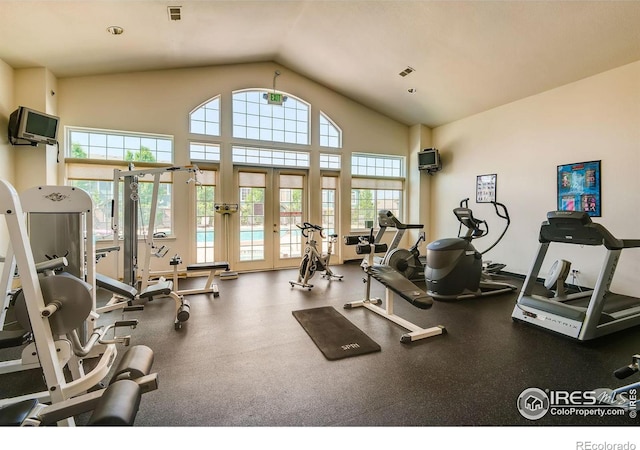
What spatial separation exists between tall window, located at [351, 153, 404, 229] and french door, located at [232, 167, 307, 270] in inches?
53.5

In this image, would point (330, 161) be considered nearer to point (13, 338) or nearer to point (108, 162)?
point (108, 162)

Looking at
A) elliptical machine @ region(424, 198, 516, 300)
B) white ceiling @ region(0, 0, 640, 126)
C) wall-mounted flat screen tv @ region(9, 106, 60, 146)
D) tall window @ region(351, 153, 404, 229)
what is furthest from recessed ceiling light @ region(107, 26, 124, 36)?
elliptical machine @ region(424, 198, 516, 300)

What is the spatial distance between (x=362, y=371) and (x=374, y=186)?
5.42m

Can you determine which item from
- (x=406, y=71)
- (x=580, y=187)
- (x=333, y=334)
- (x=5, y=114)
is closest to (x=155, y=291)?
(x=333, y=334)

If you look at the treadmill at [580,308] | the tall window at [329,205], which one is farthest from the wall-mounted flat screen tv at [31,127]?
the treadmill at [580,308]

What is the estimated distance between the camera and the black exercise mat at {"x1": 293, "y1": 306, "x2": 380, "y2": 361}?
8.88ft

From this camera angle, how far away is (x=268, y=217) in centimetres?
624

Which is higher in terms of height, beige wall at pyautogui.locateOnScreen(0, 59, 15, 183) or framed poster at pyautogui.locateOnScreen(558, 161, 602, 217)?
beige wall at pyautogui.locateOnScreen(0, 59, 15, 183)

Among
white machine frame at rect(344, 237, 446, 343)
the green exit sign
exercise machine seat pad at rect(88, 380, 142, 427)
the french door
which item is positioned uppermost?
the green exit sign

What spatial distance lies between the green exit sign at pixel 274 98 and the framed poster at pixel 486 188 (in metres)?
4.55

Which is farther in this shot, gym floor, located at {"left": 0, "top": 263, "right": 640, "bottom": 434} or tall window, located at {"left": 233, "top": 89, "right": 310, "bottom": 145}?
tall window, located at {"left": 233, "top": 89, "right": 310, "bottom": 145}

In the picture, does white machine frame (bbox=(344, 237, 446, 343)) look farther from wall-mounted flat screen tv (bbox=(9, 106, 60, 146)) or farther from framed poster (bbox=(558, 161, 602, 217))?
wall-mounted flat screen tv (bbox=(9, 106, 60, 146))

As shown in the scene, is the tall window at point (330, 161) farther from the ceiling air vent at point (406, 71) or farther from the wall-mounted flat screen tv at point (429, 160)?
the ceiling air vent at point (406, 71)
